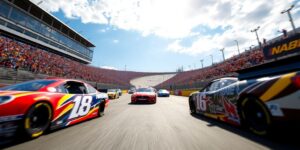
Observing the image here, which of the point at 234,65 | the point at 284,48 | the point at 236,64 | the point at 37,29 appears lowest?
the point at 284,48

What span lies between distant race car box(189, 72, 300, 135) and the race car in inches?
164

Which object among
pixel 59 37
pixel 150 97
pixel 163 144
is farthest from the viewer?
pixel 59 37

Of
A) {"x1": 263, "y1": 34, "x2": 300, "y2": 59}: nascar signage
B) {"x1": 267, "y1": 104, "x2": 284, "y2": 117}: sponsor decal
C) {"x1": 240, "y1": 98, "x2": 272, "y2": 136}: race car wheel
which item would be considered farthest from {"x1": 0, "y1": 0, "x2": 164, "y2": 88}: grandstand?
{"x1": 263, "y1": 34, "x2": 300, "y2": 59}: nascar signage

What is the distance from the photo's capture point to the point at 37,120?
3.18 m

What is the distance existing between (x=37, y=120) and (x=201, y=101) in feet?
16.1

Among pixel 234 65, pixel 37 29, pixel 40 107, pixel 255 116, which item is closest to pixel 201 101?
pixel 255 116

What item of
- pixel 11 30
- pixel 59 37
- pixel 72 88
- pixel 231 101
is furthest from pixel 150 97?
pixel 59 37

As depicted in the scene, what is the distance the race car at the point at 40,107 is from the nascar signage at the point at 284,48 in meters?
18.1

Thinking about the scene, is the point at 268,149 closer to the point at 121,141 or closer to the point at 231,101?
the point at 231,101

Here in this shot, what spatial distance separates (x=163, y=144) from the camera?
2.73m

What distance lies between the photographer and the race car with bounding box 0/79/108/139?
8.52ft

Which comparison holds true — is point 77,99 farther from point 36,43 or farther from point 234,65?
point 234,65

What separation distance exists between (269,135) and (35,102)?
182 inches

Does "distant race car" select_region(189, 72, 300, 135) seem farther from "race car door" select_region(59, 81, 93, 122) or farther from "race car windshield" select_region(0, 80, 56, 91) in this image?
"race car windshield" select_region(0, 80, 56, 91)
